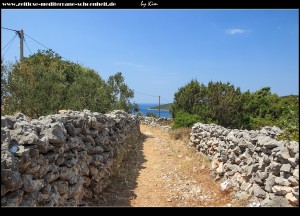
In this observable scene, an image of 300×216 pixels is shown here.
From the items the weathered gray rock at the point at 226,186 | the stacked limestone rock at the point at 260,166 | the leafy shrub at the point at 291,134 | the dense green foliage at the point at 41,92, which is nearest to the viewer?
the stacked limestone rock at the point at 260,166

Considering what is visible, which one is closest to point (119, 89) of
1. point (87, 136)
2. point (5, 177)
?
point (87, 136)

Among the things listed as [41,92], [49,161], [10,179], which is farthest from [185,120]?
[10,179]

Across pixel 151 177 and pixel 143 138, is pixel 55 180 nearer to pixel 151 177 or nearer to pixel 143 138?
pixel 151 177

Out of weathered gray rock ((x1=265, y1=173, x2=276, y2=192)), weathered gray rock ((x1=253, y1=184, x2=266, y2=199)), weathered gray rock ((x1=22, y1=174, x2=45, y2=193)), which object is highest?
weathered gray rock ((x1=22, y1=174, x2=45, y2=193))

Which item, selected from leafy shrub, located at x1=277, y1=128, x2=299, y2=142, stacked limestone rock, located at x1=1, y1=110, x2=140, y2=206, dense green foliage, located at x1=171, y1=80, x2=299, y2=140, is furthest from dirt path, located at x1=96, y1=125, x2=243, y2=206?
dense green foliage, located at x1=171, y1=80, x2=299, y2=140

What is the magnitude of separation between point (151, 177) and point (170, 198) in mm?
2272

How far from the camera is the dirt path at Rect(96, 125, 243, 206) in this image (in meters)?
8.20

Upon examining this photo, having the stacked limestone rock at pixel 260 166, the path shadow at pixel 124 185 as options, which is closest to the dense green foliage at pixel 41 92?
the path shadow at pixel 124 185

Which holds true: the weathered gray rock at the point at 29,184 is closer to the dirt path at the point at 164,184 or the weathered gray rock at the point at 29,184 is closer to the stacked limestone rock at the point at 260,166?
the dirt path at the point at 164,184

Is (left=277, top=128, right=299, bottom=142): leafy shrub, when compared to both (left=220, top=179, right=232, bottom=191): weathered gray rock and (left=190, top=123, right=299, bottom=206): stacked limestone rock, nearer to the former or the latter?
(left=190, top=123, right=299, bottom=206): stacked limestone rock

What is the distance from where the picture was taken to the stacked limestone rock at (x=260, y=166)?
5921mm

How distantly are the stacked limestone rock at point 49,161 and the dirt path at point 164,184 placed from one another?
83cm

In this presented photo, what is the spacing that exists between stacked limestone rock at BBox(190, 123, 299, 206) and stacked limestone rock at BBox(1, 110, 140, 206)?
3851mm

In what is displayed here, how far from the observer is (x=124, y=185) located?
31.3ft
